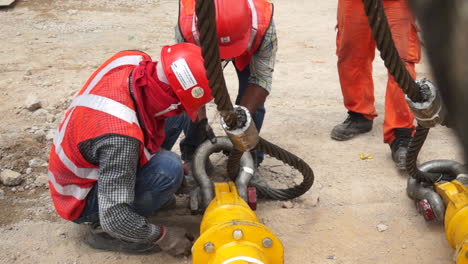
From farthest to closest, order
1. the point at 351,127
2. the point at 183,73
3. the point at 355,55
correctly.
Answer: the point at 351,127 → the point at 355,55 → the point at 183,73

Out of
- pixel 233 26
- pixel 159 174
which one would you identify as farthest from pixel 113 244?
pixel 233 26

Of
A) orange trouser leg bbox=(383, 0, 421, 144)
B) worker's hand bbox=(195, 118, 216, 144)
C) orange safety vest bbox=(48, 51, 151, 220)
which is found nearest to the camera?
orange safety vest bbox=(48, 51, 151, 220)

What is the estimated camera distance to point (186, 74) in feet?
7.51

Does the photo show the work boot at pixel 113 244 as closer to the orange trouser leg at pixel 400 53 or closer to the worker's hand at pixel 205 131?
the worker's hand at pixel 205 131

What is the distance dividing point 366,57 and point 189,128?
4.42ft

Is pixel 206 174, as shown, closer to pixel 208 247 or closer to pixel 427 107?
pixel 208 247

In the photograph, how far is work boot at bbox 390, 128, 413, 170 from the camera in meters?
3.40

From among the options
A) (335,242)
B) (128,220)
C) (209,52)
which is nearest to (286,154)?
(335,242)

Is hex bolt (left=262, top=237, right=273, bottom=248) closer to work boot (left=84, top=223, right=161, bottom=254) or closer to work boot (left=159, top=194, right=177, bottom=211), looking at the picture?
work boot (left=84, top=223, right=161, bottom=254)

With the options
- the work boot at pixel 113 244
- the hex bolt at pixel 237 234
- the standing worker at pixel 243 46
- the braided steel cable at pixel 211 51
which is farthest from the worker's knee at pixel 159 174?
the braided steel cable at pixel 211 51

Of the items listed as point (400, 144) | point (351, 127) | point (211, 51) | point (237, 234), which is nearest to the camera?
point (211, 51)

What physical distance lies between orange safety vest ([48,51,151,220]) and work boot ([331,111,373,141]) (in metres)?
1.72

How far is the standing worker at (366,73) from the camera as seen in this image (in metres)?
3.32

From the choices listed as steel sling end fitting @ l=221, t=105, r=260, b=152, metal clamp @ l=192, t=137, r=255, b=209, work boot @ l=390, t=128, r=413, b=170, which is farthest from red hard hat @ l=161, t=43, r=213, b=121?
work boot @ l=390, t=128, r=413, b=170
